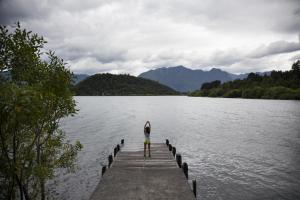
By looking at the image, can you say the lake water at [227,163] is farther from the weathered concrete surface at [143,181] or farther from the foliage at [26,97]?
the foliage at [26,97]

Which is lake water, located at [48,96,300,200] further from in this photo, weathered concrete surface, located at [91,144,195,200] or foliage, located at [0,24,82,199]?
foliage, located at [0,24,82,199]

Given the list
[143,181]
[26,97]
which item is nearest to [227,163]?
[143,181]

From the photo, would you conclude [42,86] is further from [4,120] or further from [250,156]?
[250,156]

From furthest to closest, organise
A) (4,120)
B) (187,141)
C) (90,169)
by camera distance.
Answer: (187,141)
(90,169)
(4,120)

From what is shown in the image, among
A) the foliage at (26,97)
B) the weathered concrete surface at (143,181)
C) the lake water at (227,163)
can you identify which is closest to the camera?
the foliage at (26,97)

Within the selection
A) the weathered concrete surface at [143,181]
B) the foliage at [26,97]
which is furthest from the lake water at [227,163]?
the foliage at [26,97]

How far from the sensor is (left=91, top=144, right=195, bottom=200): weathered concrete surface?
596 inches

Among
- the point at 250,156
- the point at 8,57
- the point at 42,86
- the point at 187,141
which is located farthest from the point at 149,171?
the point at 187,141

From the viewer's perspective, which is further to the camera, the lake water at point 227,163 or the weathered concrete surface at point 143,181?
the lake water at point 227,163

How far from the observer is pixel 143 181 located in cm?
1758

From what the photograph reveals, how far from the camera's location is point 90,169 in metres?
31.7

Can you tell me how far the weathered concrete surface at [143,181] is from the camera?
49.7ft

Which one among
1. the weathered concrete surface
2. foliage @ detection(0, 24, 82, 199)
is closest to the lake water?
the weathered concrete surface

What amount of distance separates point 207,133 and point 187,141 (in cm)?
1140
